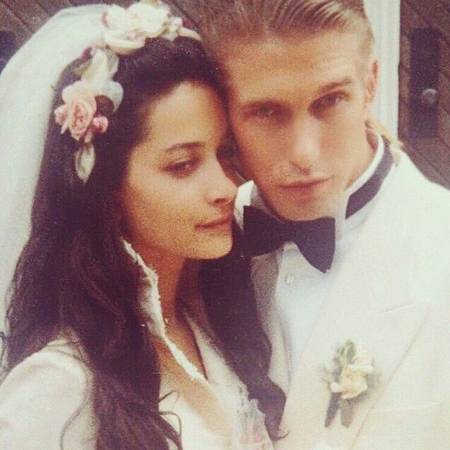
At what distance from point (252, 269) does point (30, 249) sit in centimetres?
28

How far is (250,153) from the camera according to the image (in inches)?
34.1

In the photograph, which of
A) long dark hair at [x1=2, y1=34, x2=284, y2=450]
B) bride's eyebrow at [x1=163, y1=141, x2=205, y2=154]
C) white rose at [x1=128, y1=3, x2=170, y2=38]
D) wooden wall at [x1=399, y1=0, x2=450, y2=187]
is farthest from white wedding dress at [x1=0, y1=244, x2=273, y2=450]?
wooden wall at [x1=399, y1=0, x2=450, y2=187]

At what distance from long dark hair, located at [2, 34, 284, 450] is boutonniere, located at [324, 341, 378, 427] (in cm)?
8

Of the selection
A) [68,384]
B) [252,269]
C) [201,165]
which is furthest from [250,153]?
[68,384]

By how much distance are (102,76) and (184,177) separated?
0.13m

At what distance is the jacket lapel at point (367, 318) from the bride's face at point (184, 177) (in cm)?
14

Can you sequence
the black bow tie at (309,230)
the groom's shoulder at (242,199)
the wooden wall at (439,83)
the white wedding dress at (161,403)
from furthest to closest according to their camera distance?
the wooden wall at (439,83) → the groom's shoulder at (242,199) → the black bow tie at (309,230) → the white wedding dress at (161,403)

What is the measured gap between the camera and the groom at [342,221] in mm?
821

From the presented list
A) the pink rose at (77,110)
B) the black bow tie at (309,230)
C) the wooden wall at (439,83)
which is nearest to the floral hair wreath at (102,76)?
the pink rose at (77,110)

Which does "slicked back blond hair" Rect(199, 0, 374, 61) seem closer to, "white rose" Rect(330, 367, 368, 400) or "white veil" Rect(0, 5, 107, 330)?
"white veil" Rect(0, 5, 107, 330)

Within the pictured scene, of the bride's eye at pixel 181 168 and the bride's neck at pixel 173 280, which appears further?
the bride's neck at pixel 173 280

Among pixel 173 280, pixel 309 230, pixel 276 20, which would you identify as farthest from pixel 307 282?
pixel 276 20

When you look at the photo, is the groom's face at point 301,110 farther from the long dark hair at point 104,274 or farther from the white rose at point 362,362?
the white rose at point 362,362

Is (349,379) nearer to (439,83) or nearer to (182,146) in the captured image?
(182,146)
